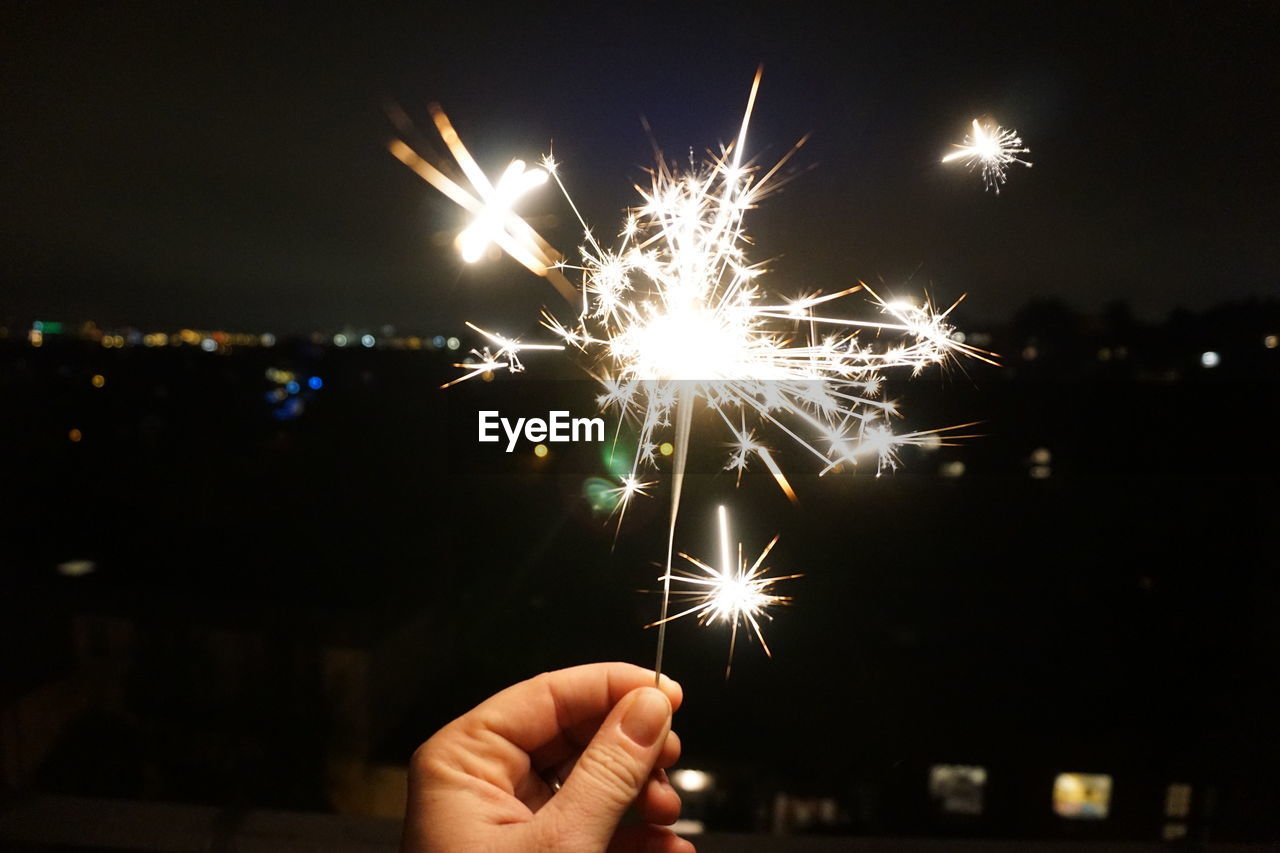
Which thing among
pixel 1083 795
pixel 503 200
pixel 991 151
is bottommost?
pixel 1083 795

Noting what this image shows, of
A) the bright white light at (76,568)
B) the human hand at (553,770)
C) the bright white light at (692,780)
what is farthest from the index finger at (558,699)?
the bright white light at (76,568)

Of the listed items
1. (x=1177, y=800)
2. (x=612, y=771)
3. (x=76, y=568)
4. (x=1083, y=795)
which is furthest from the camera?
(x=1083, y=795)

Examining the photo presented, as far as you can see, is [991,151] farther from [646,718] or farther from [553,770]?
[553,770]

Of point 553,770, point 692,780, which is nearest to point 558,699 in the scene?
point 553,770

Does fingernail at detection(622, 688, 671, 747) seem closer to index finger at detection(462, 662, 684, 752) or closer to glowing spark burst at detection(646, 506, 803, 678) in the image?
index finger at detection(462, 662, 684, 752)

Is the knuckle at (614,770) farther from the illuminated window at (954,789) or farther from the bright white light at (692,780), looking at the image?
the illuminated window at (954,789)

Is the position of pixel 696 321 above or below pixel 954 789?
above

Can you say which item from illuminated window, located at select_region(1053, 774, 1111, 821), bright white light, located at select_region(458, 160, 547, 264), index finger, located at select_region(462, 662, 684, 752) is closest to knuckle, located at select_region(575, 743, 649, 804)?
index finger, located at select_region(462, 662, 684, 752)
